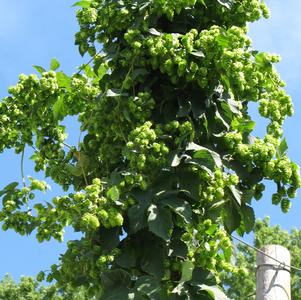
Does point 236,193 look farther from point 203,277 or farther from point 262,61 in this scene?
point 262,61

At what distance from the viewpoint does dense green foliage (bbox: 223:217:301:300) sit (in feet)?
70.6

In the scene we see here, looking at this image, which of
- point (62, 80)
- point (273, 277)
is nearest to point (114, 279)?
point (62, 80)

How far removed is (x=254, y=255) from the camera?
77.9 feet

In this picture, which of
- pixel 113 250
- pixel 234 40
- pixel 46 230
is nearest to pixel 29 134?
pixel 46 230

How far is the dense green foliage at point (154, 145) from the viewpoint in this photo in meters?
3.27

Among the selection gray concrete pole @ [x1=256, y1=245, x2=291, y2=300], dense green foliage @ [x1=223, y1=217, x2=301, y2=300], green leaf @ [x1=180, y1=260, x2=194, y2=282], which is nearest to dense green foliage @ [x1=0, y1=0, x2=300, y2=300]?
green leaf @ [x1=180, y1=260, x2=194, y2=282]

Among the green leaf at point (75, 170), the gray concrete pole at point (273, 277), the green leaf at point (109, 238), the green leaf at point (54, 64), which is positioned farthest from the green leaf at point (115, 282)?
the gray concrete pole at point (273, 277)

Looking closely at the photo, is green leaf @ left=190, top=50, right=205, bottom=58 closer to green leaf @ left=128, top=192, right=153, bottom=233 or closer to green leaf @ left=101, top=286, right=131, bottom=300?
green leaf @ left=128, top=192, right=153, bottom=233

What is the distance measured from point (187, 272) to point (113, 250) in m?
0.37

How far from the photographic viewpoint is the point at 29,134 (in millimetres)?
4047

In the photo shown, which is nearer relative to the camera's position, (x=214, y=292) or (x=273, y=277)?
(x=214, y=292)

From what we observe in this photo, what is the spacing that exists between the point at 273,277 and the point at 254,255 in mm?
19367

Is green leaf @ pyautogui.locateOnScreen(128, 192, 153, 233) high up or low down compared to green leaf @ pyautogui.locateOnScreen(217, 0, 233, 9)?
down

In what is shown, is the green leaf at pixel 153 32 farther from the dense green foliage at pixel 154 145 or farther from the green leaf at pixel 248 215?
the green leaf at pixel 248 215
